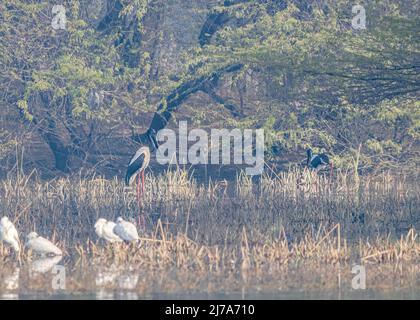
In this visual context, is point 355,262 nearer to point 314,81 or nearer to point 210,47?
point 314,81

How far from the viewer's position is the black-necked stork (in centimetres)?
1869

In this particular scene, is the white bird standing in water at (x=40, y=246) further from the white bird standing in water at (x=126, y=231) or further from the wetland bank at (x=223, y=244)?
the white bird standing in water at (x=126, y=231)

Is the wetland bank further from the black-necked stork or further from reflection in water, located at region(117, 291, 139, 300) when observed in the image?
the black-necked stork

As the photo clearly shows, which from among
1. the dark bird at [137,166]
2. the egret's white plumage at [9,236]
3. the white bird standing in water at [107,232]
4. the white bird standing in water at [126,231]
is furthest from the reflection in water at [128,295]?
the dark bird at [137,166]

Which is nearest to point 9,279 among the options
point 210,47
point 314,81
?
point 314,81

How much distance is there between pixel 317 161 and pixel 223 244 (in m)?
7.32

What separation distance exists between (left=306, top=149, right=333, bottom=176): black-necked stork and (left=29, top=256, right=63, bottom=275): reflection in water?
8343mm

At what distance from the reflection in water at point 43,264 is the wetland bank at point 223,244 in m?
0.01

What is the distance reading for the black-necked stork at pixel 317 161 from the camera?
18.7 meters

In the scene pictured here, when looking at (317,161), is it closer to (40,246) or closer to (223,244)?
(223,244)

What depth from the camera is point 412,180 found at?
1942cm

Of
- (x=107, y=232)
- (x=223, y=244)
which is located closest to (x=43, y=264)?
(x=107, y=232)

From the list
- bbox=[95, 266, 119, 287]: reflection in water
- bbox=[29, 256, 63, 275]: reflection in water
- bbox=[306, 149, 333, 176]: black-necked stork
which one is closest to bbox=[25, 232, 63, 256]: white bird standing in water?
bbox=[29, 256, 63, 275]: reflection in water
